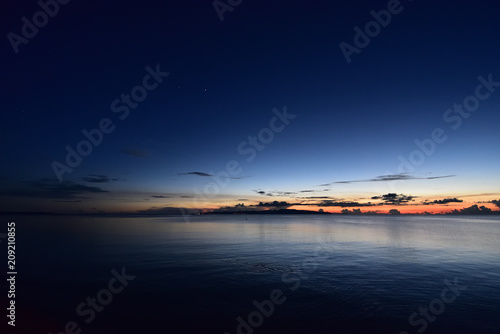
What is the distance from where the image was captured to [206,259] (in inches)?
1196

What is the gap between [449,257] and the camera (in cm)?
3356

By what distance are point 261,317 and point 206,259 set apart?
54.2ft

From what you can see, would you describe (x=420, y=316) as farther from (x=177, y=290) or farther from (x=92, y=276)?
(x=92, y=276)

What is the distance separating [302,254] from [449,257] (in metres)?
18.4

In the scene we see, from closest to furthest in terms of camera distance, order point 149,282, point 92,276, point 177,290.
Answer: point 177,290, point 149,282, point 92,276

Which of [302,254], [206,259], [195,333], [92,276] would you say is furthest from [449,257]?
[92,276]

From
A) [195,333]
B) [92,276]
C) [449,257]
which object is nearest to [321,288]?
[195,333]

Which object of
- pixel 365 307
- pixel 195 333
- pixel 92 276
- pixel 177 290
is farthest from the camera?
pixel 92 276

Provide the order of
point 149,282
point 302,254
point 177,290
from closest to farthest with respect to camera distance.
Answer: point 177,290, point 149,282, point 302,254

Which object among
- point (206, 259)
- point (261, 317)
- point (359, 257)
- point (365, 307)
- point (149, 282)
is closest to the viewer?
point (261, 317)

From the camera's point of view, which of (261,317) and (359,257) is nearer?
(261,317)

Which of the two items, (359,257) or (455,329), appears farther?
(359,257)

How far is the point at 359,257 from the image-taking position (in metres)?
32.9

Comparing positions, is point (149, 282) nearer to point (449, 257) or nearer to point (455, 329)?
point (455, 329)
